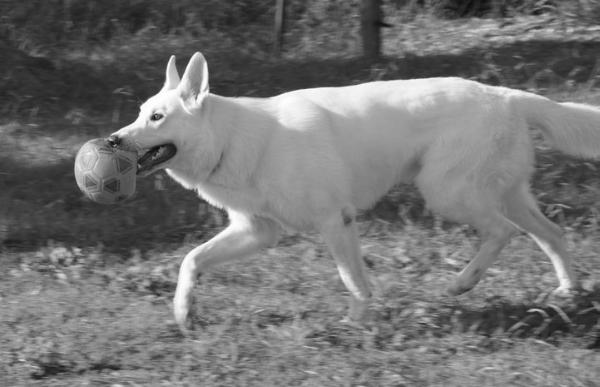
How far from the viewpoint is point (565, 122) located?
6.23 metres

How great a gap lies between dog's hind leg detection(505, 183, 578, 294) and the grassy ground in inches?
7.0

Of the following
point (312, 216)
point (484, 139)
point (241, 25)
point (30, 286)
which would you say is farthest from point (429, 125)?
point (241, 25)

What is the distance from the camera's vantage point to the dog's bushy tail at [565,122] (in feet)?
20.4

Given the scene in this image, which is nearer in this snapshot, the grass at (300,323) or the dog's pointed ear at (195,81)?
the grass at (300,323)

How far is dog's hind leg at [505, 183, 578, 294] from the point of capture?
20.8 feet

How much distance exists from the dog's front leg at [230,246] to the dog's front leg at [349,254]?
1.38 feet

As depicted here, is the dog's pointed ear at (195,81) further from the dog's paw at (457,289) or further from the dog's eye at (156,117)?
the dog's paw at (457,289)

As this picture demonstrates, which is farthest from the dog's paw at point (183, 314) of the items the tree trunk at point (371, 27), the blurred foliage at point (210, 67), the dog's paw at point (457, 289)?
the tree trunk at point (371, 27)

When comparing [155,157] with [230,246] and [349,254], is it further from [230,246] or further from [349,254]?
[349,254]

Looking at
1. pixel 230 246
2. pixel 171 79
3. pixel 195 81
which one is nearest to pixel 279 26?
pixel 171 79

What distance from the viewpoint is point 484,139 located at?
602 centimetres

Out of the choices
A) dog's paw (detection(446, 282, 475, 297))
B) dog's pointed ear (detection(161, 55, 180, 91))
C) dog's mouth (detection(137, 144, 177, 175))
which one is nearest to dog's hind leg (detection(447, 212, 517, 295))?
dog's paw (detection(446, 282, 475, 297))

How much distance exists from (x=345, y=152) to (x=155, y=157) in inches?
43.0

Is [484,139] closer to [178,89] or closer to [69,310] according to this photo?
[178,89]
